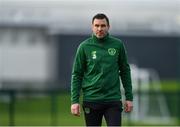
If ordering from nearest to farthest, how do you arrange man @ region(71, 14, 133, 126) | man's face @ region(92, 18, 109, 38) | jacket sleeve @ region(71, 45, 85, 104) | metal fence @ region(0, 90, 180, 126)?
1. man's face @ region(92, 18, 109, 38)
2. man @ region(71, 14, 133, 126)
3. jacket sleeve @ region(71, 45, 85, 104)
4. metal fence @ region(0, 90, 180, 126)

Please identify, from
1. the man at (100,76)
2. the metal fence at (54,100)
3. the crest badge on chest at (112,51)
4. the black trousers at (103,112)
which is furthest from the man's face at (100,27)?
the metal fence at (54,100)

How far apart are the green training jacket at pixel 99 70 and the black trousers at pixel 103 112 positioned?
0.19 feet

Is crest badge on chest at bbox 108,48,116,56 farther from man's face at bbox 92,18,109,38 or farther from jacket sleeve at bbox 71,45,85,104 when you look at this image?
jacket sleeve at bbox 71,45,85,104

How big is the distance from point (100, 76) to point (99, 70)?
0.07 meters

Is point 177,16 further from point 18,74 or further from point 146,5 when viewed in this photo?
point 18,74

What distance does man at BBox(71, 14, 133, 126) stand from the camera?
30.2 feet

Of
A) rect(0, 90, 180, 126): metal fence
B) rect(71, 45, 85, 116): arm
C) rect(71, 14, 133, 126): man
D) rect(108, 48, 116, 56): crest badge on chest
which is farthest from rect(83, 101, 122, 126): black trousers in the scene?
rect(0, 90, 180, 126): metal fence

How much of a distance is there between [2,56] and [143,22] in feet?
29.5

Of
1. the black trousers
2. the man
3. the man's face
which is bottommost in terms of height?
the black trousers


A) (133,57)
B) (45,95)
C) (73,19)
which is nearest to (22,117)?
(45,95)

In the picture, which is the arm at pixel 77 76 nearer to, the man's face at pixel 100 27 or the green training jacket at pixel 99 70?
the green training jacket at pixel 99 70

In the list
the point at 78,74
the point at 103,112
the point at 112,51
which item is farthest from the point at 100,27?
the point at 103,112

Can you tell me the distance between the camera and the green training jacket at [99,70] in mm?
9211

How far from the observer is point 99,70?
922cm
